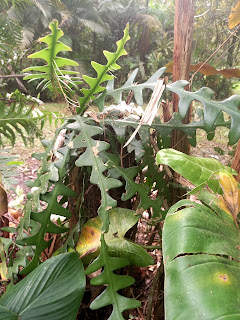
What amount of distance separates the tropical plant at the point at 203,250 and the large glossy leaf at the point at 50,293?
0.28 m

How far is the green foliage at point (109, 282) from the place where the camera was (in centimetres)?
46

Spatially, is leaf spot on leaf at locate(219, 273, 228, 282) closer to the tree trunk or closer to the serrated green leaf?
the serrated green leaf

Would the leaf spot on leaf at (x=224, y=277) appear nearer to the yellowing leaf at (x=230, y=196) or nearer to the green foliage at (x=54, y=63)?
the yellowing leaf at (x=230, y=196)

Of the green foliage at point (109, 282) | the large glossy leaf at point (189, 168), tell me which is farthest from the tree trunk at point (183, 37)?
the green foliage at point (109, 282)

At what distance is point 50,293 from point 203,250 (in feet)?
1.12

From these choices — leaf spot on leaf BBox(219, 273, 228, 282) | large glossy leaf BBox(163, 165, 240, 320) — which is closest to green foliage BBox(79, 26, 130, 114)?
large glossy leaf BBox(163, 165, 240, 320)

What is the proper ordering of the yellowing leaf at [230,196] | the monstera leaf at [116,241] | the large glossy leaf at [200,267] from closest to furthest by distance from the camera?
the large glossy leaf at [200,267] → the yellowing leaf at [230,196] → the monstera leaf at [116,241]

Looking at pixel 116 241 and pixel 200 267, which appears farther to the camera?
pixel 116 241

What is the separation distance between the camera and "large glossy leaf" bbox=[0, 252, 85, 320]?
470 millimetres

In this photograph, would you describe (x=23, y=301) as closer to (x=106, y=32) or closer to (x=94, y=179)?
(x=94, y=179)

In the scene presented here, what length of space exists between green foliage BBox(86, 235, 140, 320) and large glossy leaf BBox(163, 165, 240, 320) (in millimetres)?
188

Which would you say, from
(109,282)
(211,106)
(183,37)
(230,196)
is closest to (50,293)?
(109,282)

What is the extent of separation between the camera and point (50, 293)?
1.62ft

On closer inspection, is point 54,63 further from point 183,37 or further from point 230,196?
point 230,196
